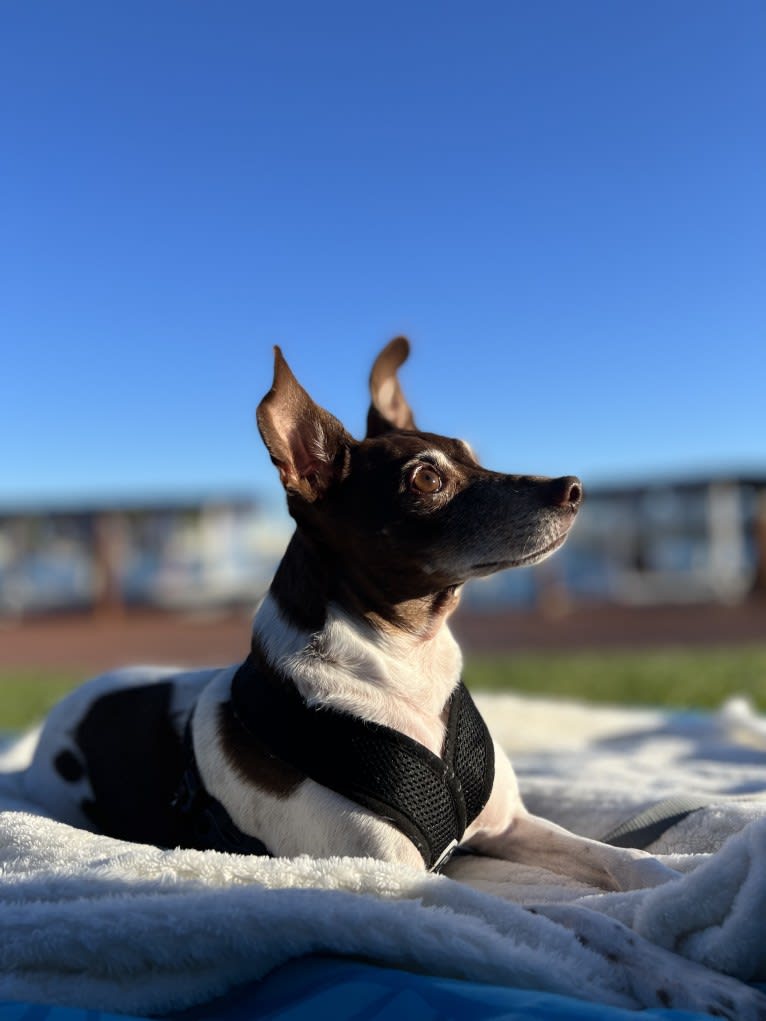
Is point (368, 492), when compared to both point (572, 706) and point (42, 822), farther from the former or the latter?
point (572, 706)

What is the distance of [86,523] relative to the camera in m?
30.6

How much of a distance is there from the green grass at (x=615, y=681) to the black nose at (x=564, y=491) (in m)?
4.87

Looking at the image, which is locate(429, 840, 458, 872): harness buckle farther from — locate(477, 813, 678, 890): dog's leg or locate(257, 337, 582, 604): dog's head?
locate(257, 337, 582, 604): dog's head

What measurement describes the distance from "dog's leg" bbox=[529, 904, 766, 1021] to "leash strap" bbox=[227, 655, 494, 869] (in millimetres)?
460

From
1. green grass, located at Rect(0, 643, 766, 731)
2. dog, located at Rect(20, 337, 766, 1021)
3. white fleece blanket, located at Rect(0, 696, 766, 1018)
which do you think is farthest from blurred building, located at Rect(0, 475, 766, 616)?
white fleece blanket, located at Rect(0, 696, 766, 1018)

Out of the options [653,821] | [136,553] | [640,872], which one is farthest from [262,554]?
[640,872]

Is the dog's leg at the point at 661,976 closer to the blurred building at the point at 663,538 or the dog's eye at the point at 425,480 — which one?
the dog's eye at the point at 425,480

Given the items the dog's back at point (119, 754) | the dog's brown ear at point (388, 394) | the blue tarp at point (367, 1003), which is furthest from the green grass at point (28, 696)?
the blue tarp at point (367, 1003)

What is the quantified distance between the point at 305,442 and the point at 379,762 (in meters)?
0.82

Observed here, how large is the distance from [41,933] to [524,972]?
827 mm

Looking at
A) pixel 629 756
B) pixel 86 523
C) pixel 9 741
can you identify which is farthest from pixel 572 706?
pixel 86 523

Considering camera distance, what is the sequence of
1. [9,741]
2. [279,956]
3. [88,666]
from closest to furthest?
[279,956]
[9,741]
[88,666]

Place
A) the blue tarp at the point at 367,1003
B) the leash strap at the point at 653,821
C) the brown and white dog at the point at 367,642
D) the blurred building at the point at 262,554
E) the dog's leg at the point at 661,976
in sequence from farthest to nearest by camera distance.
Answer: the blurred building at the point at 262,554
the leash strap at the point at 653,821
the brown and white dog at the point at 367,642
the dog's leg at the point at 661,976
the blue tarp at the point at 367,1003

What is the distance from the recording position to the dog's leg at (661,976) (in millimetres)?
1575
